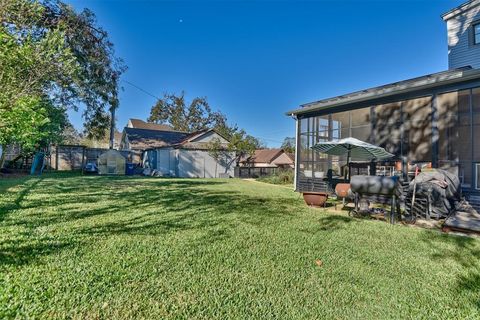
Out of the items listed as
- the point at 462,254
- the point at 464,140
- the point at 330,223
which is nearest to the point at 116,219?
the point at 330,223

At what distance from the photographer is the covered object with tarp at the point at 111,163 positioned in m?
20.4

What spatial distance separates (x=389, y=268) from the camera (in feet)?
10.7

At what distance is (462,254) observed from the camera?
3861 millimetres

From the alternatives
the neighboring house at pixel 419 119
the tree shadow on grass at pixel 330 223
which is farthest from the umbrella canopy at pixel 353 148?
the tree shadow on grass at pixel 330 223

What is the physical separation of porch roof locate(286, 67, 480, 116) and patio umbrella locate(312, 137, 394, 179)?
2.40 meters

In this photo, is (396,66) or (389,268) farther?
(396,66)

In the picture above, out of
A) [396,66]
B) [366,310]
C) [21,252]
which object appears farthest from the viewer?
[396,66]

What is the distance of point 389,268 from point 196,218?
3.76 meters

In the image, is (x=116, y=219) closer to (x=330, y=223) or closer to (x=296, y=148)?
(x=330, y=223)

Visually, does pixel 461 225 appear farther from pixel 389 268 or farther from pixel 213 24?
pixel 213 24

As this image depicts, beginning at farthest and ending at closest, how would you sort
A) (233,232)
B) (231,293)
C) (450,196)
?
(450,196) < (233,232) < (231,293)

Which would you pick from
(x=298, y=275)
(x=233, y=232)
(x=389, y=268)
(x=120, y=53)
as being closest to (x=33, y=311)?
(x=298, y=275)

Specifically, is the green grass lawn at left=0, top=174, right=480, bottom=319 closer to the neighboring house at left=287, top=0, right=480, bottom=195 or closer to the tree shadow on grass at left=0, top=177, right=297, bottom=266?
the tree shadow on grass at left=0, top=177, right=297, bottom=266

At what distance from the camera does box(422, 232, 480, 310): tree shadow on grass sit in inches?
114
